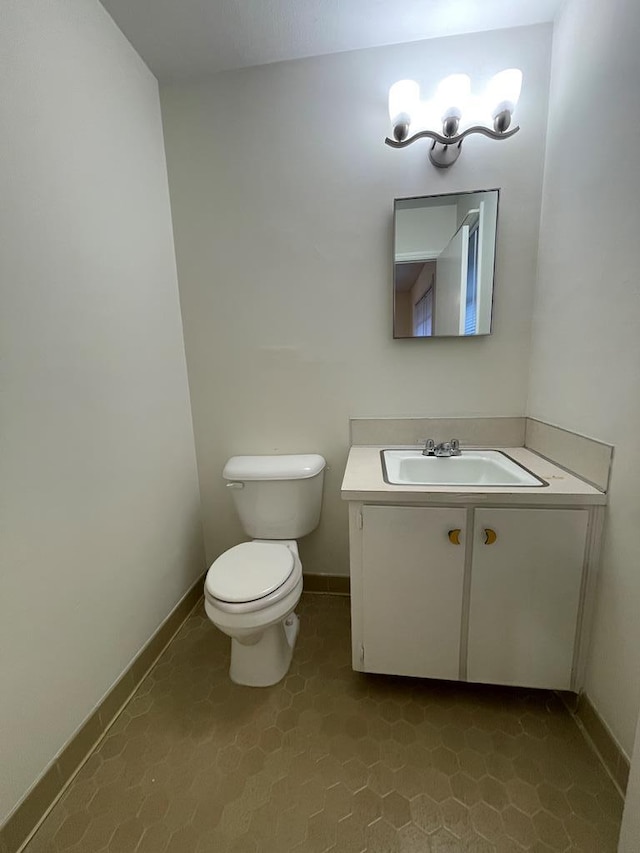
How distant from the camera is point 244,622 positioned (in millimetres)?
1153

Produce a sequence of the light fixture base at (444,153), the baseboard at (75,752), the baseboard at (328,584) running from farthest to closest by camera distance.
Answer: the baseboard at (328,584)
the light fixture base at (444,153)
the baseboard at (75,752)

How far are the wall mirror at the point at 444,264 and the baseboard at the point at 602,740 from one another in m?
1.36

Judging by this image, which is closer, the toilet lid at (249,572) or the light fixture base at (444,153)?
the toilet lid at (249,572)

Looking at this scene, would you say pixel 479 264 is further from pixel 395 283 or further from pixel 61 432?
pixel 61 432

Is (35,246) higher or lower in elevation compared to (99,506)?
higher

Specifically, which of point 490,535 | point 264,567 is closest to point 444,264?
point 490,535

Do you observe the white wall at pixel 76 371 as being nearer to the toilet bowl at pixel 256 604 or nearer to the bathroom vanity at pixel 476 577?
the toilet bowl at pixel 256 604

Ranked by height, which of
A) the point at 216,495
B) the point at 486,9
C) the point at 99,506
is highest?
the point at 486,9

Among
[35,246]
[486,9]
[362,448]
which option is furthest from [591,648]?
[486,9]

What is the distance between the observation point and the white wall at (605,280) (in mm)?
926

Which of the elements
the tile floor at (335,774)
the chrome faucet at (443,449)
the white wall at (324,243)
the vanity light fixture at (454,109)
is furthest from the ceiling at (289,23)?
the tile floor at (335,774)

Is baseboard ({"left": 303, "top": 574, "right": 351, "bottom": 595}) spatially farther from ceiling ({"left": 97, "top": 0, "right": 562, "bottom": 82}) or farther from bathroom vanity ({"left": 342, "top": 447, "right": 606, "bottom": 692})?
ceiling ({"left": 97, "top": 0, "right": 562, "bottom": 82})

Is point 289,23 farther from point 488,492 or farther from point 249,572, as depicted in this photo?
point 249,572

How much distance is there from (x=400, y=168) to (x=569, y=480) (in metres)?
1.35
